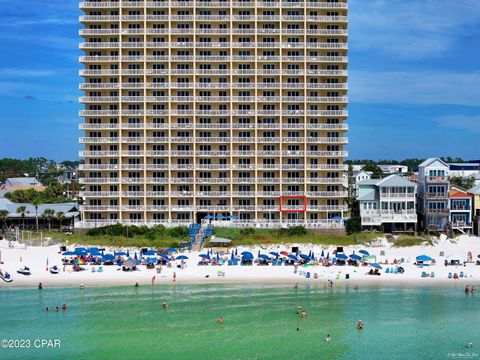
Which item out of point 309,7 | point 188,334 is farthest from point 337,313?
point 309,7

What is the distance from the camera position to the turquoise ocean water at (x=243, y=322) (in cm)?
4356

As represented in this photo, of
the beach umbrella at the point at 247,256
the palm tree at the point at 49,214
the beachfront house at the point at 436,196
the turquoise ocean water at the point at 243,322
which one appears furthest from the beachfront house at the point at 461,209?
the palm tree at the point at 49,214

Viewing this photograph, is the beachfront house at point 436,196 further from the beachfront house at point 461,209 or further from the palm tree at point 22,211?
the palm tree at point 22,211

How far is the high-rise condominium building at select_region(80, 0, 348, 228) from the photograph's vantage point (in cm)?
8531

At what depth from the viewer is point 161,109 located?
8625 cm

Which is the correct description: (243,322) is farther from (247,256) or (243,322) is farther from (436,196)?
(436,196)

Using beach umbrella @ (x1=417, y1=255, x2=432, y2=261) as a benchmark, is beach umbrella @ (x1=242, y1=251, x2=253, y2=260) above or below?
above

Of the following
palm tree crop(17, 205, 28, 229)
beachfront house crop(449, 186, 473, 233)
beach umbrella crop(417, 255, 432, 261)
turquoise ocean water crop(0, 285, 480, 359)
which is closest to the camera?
turquoise ocean water crop(0, 285, 480, 359)

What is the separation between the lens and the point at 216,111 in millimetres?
85562

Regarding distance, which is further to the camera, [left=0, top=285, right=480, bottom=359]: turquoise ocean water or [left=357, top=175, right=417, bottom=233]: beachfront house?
[left=357, top=175, right=417, bottom=233]: beachfront house

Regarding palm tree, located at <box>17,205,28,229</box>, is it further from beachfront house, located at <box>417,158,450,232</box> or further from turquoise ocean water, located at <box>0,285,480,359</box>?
beachfront house, located at <box>417,158,450,232</box>

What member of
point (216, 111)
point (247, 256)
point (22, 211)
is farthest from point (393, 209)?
point (22, 211)

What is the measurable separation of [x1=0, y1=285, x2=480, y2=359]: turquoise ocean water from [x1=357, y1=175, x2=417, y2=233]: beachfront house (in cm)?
2255

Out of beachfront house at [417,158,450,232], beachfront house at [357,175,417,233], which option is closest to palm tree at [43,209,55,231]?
beachfront house at [357,175,417,233]
